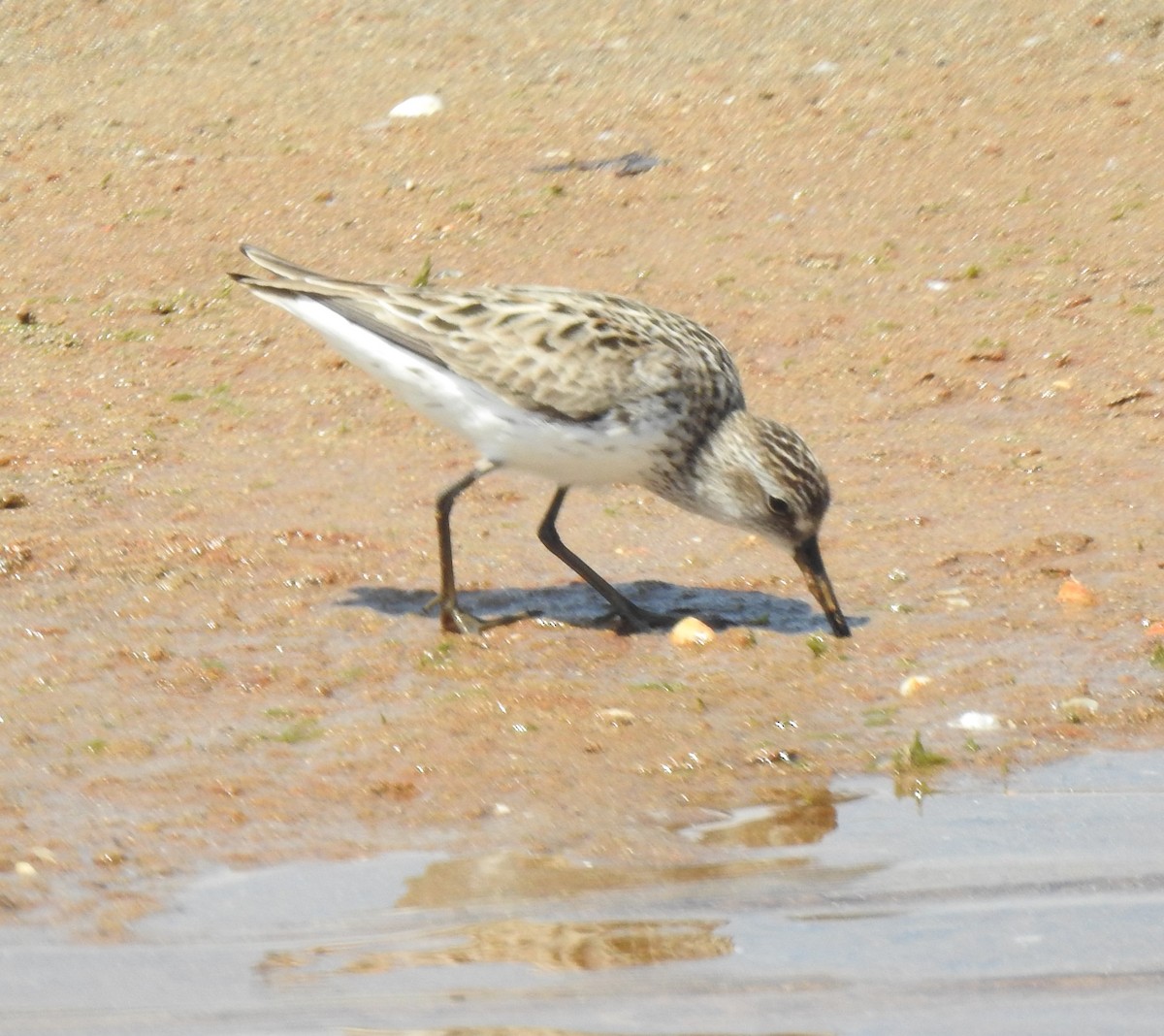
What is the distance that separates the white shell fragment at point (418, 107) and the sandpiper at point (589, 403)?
16.9 ft

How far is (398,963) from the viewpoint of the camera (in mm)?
4660

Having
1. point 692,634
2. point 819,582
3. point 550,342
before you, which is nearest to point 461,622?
point 692,634

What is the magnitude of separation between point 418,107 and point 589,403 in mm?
6007

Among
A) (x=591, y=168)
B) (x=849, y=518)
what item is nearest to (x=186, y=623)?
(x=849, y=518)

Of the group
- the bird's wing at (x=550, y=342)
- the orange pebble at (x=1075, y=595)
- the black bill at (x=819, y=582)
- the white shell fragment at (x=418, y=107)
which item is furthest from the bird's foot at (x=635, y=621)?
the white shell fragment at (x=418, y=107)

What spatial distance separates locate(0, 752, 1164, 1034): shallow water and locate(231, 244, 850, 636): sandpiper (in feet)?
6.49

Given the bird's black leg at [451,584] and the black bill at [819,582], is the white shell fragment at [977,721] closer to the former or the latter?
the black bill at [819,582]

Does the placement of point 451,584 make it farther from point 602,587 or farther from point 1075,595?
point 1075,595

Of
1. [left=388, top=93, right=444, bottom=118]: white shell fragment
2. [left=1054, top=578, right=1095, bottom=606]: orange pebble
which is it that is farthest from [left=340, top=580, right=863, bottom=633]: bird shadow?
[left=388, top=93, right=444, bottom=118]: white shell fragment

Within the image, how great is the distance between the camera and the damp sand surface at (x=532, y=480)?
20.1ft

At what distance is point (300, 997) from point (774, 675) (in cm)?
294

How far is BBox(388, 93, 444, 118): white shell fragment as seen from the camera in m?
12.7

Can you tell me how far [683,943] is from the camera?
4.80 meters

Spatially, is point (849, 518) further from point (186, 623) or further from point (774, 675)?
point (186, 623)
